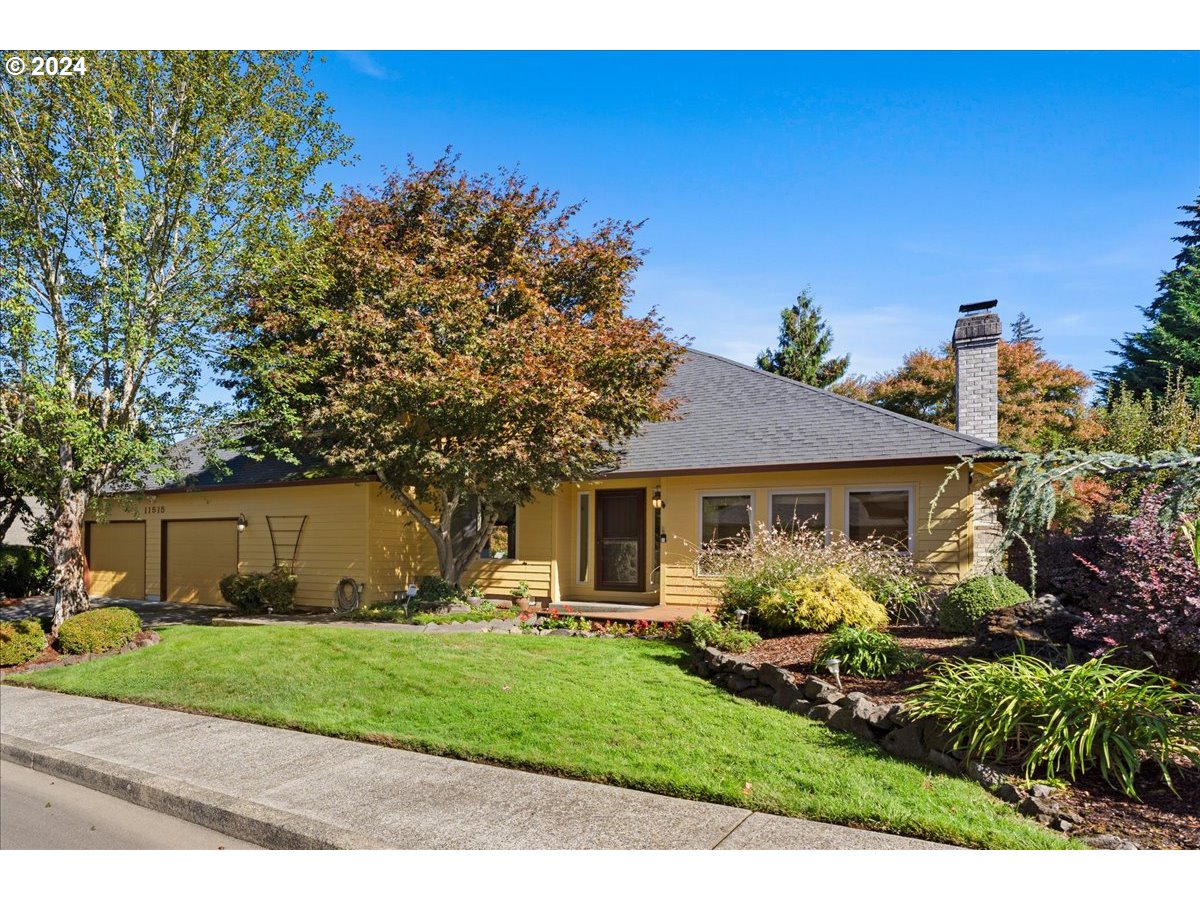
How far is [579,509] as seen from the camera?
1485cm

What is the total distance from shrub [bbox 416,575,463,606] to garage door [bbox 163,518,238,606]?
6.22 m

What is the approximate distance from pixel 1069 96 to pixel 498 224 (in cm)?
872

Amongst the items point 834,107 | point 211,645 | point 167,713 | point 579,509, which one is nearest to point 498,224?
point 579,509

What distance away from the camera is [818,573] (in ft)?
32.2

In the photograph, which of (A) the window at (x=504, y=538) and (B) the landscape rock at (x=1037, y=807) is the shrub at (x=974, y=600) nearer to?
(B) the landscape rock at (x=1037, y=807)

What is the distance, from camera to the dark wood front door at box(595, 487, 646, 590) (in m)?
14.2

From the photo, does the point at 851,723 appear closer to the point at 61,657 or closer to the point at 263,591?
the point at 61,657

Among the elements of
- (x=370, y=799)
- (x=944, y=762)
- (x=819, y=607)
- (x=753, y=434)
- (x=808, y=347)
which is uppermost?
(x=808, y=347)

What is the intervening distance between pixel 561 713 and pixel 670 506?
7.31 meters

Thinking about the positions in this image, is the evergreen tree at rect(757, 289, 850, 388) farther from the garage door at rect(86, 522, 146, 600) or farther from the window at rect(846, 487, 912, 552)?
the garage door at rect(86, 522, 146, 600)

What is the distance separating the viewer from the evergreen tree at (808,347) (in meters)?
29.0

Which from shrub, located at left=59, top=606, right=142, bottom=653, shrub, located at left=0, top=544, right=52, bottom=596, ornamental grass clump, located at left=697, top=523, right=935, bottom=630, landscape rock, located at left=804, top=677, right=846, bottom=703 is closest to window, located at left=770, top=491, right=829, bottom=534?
ornamental grass clump, located at left=697, top=523, right=935, bottom=630

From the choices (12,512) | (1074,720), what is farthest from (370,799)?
(12,512)

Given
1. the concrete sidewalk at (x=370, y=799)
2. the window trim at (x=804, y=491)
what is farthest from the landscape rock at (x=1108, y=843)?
the window trim at (x=804, y=491)
